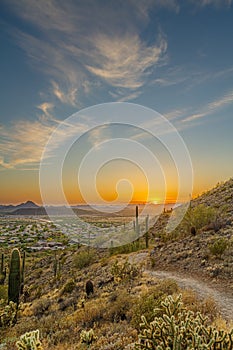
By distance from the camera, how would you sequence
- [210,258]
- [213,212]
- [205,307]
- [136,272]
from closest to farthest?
[205,307] < [210,258] < [136,272] < [213,212]

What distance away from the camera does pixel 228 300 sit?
9898 mm

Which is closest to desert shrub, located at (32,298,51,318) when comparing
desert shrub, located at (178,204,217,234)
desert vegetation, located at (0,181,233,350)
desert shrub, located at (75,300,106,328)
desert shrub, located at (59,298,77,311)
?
desert vegetation, located at (0,181,233,350)

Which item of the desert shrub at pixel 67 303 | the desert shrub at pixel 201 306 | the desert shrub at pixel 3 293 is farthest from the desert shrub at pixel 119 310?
the desert shrub at pixel 3 293

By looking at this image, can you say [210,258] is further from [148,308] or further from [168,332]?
[168,332]

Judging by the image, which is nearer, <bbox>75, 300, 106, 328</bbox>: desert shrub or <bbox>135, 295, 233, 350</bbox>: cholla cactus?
<bbox>135, 295, 233, 350</bbox>: cholla cactus

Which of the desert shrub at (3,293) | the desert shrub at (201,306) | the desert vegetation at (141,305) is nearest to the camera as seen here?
the desert vegetation at (141,305)

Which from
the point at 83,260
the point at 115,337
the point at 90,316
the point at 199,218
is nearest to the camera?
the point at 115,337

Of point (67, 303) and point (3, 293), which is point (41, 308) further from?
point (3, 293)

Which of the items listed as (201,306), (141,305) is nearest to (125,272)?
(141,305)

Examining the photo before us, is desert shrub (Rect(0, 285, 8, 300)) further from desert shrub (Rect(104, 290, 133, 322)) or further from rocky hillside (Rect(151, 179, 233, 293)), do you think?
desert shrub (Rect(104, 290, 133, 322))

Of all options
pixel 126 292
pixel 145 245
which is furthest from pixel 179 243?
pixel 126 292

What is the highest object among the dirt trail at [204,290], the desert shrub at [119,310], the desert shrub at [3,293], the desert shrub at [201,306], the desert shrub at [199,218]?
the desert shrub at [199,218]

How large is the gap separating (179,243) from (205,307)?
448 inches

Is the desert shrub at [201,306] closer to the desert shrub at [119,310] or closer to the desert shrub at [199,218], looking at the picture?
the desert shrub at [119,310]
